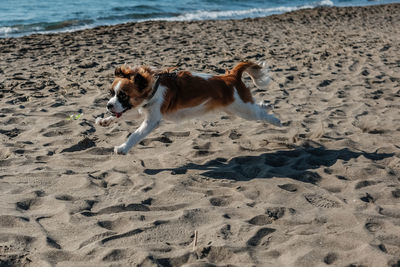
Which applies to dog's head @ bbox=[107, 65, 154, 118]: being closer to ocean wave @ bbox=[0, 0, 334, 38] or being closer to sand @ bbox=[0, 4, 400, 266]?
sand @ bbox=[0, 4, 400, 266]

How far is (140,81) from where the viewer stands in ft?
13.8

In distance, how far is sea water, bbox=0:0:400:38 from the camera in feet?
47.5

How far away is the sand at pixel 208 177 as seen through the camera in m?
2.87

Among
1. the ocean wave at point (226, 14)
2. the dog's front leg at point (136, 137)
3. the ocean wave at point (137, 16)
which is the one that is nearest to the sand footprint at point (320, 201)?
the dog's front leg at point (136, 137)

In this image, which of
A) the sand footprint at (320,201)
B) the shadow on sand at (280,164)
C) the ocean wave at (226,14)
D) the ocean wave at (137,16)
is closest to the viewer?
the sand footprint at (320,201)

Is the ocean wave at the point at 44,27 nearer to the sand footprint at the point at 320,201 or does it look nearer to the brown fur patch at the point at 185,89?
the brown fur patch at the point at 185,89

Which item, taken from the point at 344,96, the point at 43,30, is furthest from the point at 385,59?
the point at 43,30

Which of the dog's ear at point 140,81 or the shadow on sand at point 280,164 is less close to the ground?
the dog's ear at point 140,81

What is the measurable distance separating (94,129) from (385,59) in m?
6.20

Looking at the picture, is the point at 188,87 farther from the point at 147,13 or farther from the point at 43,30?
the point at 147,13

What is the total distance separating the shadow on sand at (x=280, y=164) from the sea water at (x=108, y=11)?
10.4 m

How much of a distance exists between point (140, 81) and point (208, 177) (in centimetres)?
109

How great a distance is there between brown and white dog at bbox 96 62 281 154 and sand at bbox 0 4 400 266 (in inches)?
12.1

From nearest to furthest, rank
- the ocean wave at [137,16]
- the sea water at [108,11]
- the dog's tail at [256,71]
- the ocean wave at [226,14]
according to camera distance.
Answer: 1. the dog's tail at [256,71]
2. the ocean wave at [137,16]
3. the sea water at [108,11]
4. the ocean wave at [226,14]
